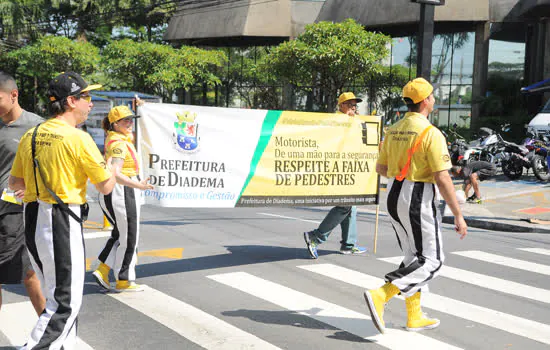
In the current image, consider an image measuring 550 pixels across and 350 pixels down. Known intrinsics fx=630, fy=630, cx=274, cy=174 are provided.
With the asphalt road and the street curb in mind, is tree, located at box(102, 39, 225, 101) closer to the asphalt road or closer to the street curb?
the street curb

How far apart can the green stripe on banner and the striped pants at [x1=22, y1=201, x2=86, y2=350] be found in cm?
332

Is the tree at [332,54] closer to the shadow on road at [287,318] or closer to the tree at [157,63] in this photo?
the tree at [157,63]

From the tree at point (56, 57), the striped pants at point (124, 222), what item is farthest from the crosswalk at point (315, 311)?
the tree at point (56, 57)

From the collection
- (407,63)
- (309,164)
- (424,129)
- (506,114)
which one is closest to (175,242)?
(309,164)

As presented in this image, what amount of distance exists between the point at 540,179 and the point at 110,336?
Result: 1537 cm

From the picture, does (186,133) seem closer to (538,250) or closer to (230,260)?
(230,260)

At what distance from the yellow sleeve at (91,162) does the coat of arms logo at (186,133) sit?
2788 millimetres

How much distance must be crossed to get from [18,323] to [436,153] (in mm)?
3590

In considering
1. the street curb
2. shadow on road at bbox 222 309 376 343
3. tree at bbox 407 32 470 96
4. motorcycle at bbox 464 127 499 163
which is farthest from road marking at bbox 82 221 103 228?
tree at bbox 407 32 470 96

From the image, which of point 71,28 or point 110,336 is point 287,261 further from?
point 71,28

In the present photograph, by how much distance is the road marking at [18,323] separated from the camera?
4.71 m

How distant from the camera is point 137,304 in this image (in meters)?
5.80

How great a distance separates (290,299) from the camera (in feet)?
19.7

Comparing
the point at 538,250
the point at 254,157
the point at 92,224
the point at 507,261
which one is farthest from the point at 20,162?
the point at 538,250
